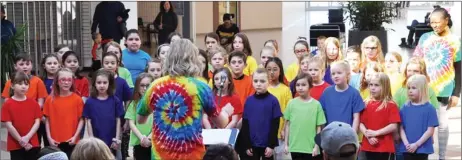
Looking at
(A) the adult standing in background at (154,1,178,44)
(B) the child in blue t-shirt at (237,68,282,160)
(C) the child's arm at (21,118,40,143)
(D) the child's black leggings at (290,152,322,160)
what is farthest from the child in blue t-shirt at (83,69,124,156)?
(A) the adult standing in background at (154,1,178,44)

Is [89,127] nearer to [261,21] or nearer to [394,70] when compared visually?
[394,70]

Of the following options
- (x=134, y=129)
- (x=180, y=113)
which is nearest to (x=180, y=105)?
(x=180, y=113)

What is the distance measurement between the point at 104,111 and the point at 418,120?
293 cm

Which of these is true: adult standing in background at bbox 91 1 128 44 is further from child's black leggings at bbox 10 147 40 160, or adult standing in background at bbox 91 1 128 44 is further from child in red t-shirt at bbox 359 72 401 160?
child in red t-shirt at bbox 359 72 401 160

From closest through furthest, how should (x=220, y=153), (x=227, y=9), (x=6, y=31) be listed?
(x=220, y=153) < (x=6, y=31) < (x=227, y=9)

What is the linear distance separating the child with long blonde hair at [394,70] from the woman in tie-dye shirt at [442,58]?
1.64 ft

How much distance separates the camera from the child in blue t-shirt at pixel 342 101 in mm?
9734

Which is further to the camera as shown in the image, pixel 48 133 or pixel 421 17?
pixel 421 17

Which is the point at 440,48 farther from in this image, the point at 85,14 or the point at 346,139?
the point at 85,14

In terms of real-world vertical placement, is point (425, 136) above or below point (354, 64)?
below

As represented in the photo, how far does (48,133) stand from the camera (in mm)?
9992

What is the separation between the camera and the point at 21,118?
32.6ft

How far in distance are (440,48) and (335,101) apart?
1972 millimetres

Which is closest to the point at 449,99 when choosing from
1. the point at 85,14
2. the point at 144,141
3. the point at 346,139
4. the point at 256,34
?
the point at 144,141
